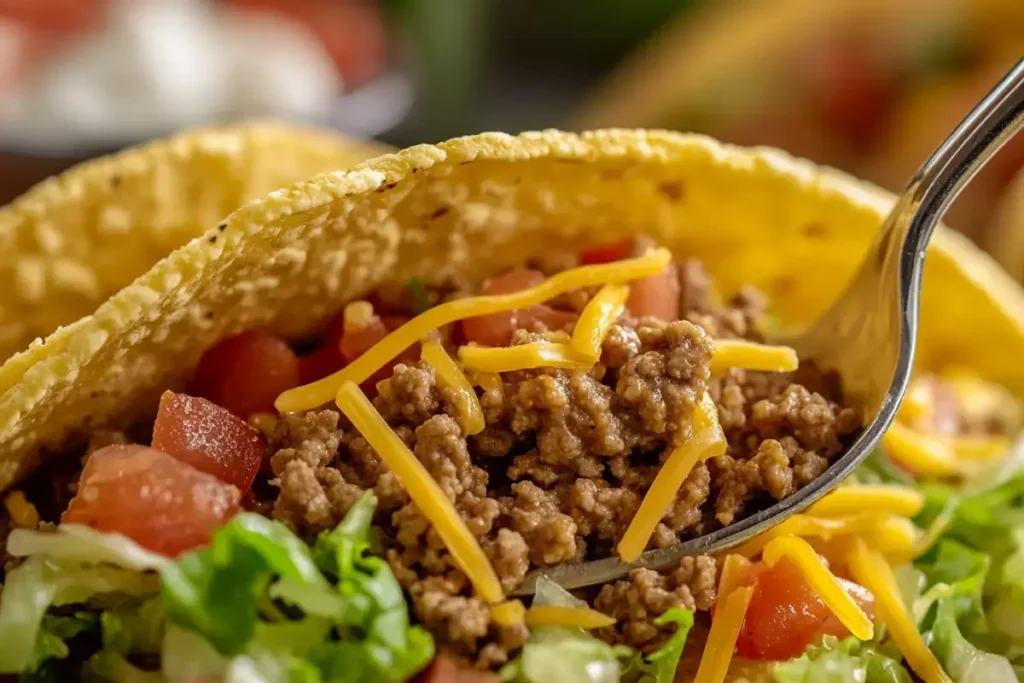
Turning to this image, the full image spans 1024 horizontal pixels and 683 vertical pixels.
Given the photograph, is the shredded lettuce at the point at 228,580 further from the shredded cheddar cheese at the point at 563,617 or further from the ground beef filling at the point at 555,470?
the shredded cheddar cheese at the point at 563,617

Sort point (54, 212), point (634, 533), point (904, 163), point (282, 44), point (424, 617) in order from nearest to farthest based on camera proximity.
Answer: point (424, 617) < point (634, 533) < point (54, 212) < point (904, 163) < point (282, 44)

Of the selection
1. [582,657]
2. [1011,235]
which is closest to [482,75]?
[1011,235]

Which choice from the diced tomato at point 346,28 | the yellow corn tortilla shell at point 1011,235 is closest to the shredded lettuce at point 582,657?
the yellow corn tortilla shell at point 1011,235

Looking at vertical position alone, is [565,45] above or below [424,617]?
below

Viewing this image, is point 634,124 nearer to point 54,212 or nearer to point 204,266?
point 54,212

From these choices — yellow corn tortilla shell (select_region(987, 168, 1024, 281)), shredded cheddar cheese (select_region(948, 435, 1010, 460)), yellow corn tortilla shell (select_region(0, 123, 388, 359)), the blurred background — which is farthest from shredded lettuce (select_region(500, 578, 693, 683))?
the blurred background

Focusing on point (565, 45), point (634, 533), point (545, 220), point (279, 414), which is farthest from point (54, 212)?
point (565, 45)

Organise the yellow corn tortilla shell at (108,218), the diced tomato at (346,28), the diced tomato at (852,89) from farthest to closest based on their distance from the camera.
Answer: the diced tomato at (346,28) < the diced tomato at (852,89) < the yellow corn tortilla shell at (108,218)
